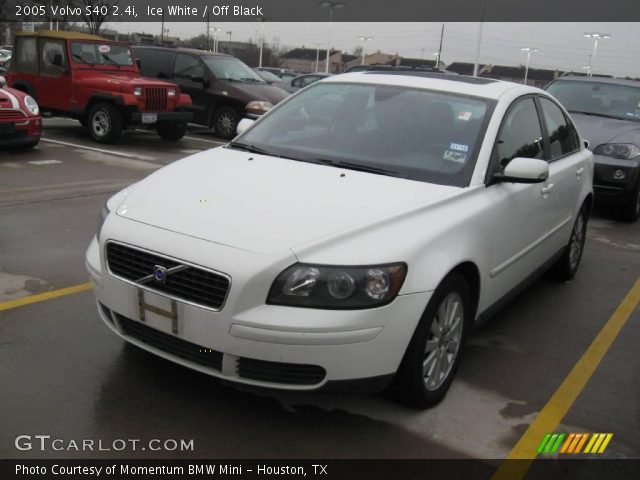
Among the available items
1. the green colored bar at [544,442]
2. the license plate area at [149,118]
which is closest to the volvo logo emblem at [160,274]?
the green colored bar at [544,442]

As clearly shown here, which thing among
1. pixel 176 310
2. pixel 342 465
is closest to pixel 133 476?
pixel 176 310

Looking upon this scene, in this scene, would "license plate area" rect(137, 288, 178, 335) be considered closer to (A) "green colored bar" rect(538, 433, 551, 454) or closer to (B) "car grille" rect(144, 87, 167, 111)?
(A) "green colored bar" rect(538, 433, 551, 454)

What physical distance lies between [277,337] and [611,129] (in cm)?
715

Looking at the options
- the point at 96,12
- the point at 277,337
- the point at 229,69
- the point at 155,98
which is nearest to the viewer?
the point at 277,337

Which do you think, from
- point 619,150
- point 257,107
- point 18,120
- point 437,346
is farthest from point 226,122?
point 437,346

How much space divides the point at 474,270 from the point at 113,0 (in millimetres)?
29322

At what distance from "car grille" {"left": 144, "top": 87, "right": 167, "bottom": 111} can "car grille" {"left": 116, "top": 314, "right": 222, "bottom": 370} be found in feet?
29.9

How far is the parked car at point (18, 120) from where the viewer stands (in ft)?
30.6

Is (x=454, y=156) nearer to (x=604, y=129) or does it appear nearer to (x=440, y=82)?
(x=440, y=82)

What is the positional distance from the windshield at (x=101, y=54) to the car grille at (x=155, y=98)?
4.35 feet

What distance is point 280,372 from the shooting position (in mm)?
2852

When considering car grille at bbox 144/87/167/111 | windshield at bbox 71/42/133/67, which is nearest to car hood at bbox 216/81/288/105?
car grille at bbox 144/87/167/111

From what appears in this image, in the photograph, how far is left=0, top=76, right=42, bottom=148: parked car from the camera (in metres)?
9.31

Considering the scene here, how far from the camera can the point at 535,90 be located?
15.7 feet
